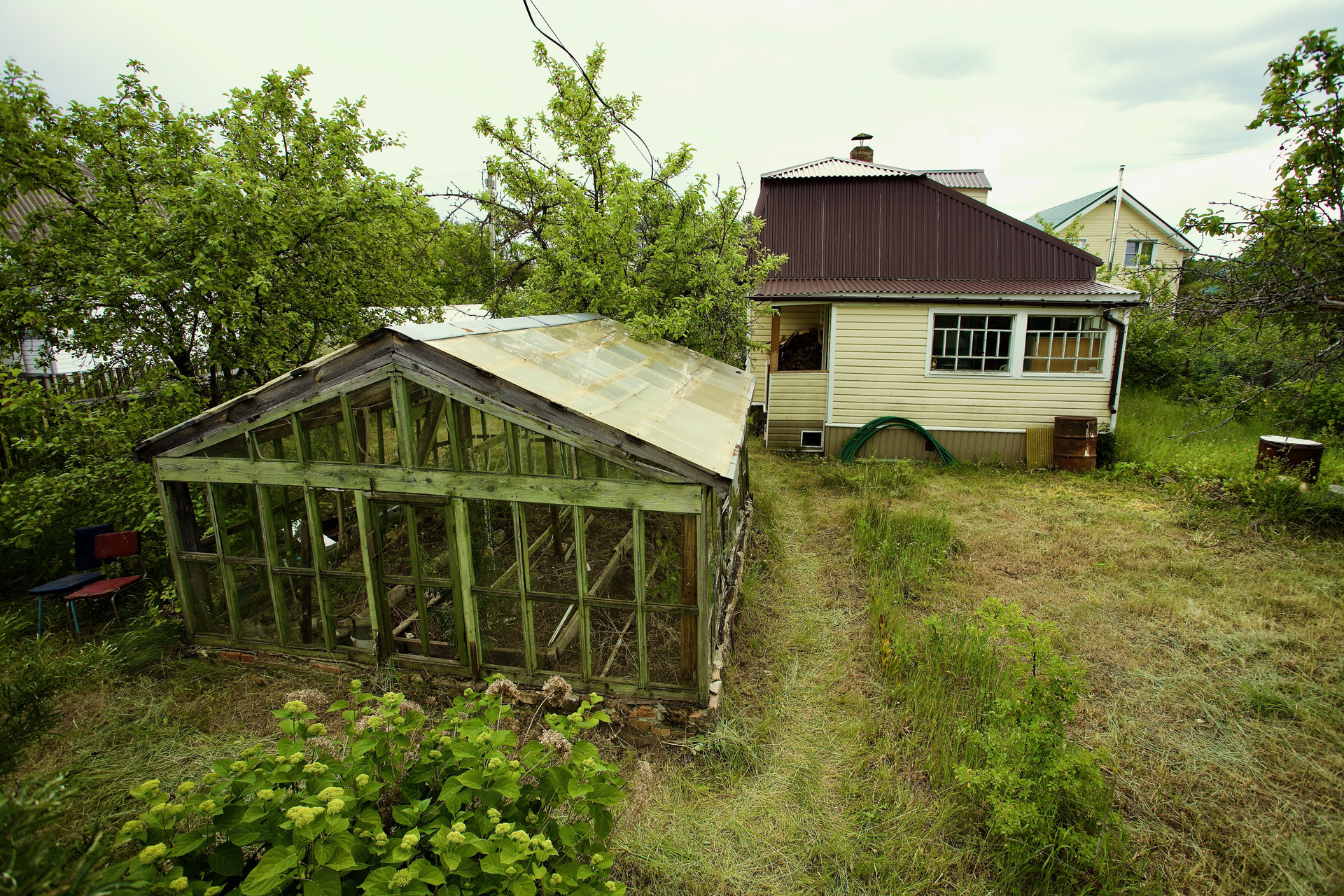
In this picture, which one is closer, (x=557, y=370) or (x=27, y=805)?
(x=27, y=805)

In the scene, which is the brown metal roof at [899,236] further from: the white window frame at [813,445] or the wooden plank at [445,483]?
the wooden plank at [445,483]

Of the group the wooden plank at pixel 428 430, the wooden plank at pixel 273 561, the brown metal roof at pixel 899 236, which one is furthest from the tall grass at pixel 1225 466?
the wooden plank at pixel 273 561

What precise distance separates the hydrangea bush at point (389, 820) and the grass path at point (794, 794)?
3.09 ft

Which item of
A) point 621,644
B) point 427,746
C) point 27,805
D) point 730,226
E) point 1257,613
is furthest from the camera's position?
point 730,226

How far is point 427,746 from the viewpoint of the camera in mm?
3068

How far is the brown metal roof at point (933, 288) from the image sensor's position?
1184cm

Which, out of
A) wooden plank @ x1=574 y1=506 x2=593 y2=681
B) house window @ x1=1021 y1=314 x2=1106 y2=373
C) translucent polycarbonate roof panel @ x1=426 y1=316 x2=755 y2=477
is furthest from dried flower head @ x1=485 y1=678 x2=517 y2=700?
house window @ x1=1021 y1=314 x2=1106 y2=373

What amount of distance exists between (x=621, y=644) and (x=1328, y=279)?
311 inches

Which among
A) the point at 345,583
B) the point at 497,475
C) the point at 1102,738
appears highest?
the point at 497,475

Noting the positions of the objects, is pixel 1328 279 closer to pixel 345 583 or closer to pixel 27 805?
pixel 27 805

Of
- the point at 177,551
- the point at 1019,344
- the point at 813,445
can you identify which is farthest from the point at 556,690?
the point at 1019,344

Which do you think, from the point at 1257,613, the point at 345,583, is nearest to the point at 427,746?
the point at 345,583

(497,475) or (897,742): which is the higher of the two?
(497,475)

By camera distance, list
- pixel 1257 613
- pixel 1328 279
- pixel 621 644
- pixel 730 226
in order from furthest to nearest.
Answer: pixel 730 226, pixel 1257 613, pixel 1328 279, pixel 621 644
